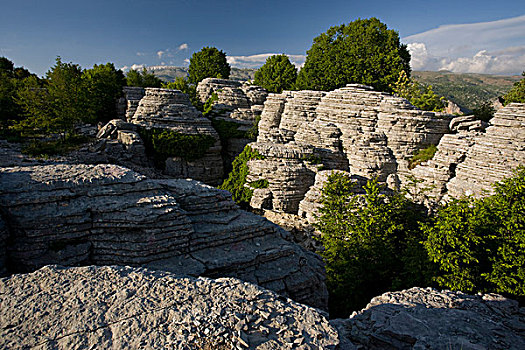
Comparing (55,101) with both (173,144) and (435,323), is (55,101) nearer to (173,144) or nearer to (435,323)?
(173,144)

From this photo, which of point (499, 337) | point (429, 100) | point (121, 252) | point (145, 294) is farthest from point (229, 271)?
point (429, 100)

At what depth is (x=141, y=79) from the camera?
1350 inches

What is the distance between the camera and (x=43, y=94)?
1864 cm

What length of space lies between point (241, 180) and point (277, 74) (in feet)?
93.0

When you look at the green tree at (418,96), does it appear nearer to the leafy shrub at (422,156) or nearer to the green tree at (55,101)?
the leafy shrub at (422,156)

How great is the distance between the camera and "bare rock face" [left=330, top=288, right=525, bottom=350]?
18.8 feet

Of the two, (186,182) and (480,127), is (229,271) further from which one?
(480,127)

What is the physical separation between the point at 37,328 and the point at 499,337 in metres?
9.04

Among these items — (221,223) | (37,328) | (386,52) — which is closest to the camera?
(37,328)

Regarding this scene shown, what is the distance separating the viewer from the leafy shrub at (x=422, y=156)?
19.6 m

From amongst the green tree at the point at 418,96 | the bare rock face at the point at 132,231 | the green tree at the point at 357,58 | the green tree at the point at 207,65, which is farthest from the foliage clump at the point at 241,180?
the green tree at the point at 207,65

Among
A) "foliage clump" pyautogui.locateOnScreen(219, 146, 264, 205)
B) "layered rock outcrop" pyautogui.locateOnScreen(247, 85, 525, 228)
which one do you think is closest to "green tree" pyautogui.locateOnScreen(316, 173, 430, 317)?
"layered rock outcrop" pyautogui.locateOnScreen(247, 85, 525, 228)

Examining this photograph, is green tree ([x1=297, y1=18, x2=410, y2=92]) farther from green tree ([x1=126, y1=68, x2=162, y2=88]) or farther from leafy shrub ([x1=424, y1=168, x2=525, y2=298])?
leafy shrub ([x1=424, y1=168, x2=525, y2=298])

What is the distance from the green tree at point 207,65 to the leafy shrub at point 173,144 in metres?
24.5
